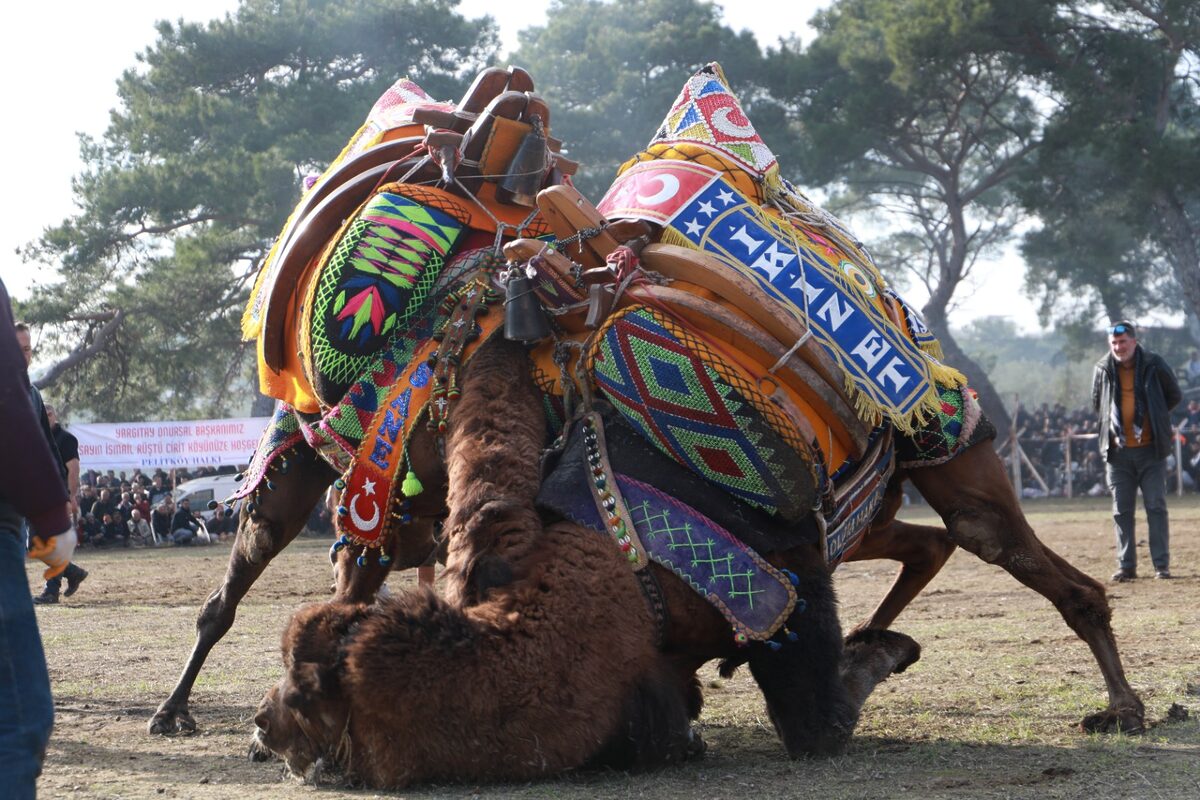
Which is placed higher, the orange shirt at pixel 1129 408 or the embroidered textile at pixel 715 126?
the embroidered textile at pixel 715 126

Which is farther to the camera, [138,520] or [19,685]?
[138,520]

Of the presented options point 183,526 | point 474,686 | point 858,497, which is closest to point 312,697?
point 474,686

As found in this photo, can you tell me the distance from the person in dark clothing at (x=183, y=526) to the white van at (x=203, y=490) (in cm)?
106

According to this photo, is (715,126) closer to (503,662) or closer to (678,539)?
(678,539)

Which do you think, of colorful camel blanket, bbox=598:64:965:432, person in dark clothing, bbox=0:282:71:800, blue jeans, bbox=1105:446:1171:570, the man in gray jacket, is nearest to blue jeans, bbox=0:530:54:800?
person in dark clothing, bbox=0:282:71:800

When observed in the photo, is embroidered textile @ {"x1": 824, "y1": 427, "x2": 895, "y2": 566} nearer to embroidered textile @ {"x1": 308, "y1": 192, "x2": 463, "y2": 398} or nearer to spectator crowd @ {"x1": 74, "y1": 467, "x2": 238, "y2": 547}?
embroidered textile @ {"x1": 308, "y1": 192, "x2": 463, "y2": 398}

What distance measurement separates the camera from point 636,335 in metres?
4.08

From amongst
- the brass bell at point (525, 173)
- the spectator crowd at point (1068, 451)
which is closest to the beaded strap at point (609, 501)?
the brass bell at point (525, 173)

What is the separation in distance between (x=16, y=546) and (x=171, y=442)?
21.8m

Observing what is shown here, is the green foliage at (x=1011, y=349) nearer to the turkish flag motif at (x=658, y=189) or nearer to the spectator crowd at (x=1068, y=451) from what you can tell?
the spectator crowd at (x=1068, y=451)

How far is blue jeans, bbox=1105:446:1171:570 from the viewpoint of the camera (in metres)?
10.5

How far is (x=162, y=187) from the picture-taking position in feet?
97.0

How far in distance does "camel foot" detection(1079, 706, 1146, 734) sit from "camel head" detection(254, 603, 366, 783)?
263 cm

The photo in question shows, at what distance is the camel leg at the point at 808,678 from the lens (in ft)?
13.1
